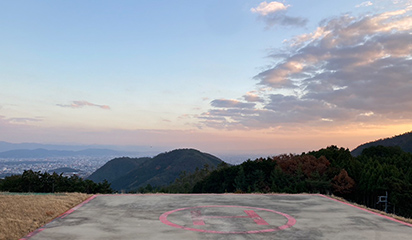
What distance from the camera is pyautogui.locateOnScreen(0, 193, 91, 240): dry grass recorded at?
10.4 metres

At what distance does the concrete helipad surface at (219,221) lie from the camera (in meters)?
10.2

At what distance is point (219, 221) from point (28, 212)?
7.78m

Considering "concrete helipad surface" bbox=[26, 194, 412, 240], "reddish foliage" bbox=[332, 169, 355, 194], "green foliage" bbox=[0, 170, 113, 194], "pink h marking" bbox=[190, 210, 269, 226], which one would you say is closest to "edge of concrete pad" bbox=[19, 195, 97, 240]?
"concrete helipad surface" bbox=[26, 194, 412, 240]

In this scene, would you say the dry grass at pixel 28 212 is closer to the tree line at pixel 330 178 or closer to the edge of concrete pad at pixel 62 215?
the edge of concrete pad at pixel 62 215

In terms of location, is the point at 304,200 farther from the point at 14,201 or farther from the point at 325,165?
the point at 325,165

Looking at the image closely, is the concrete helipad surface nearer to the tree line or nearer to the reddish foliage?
the tree line

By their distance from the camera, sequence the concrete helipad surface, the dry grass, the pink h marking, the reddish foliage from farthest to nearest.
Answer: the reddish foliage → the pink h marking → the dry grass → the concrete helipad surface

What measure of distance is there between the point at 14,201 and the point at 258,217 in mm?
11632

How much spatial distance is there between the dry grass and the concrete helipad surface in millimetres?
458

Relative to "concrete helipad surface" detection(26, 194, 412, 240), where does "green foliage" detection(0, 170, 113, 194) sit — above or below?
below

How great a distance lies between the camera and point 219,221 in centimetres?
1205

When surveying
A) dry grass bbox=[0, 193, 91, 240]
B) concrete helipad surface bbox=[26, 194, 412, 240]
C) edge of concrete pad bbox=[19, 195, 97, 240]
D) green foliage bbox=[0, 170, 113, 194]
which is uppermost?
concrete helipad surface bbox=[26, 194, 412, 240]

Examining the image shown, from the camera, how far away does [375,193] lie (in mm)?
40219

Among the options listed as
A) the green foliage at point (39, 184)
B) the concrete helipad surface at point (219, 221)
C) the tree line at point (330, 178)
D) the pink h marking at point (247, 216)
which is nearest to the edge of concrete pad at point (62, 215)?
the concrete helipad surface at point (219, 221)
